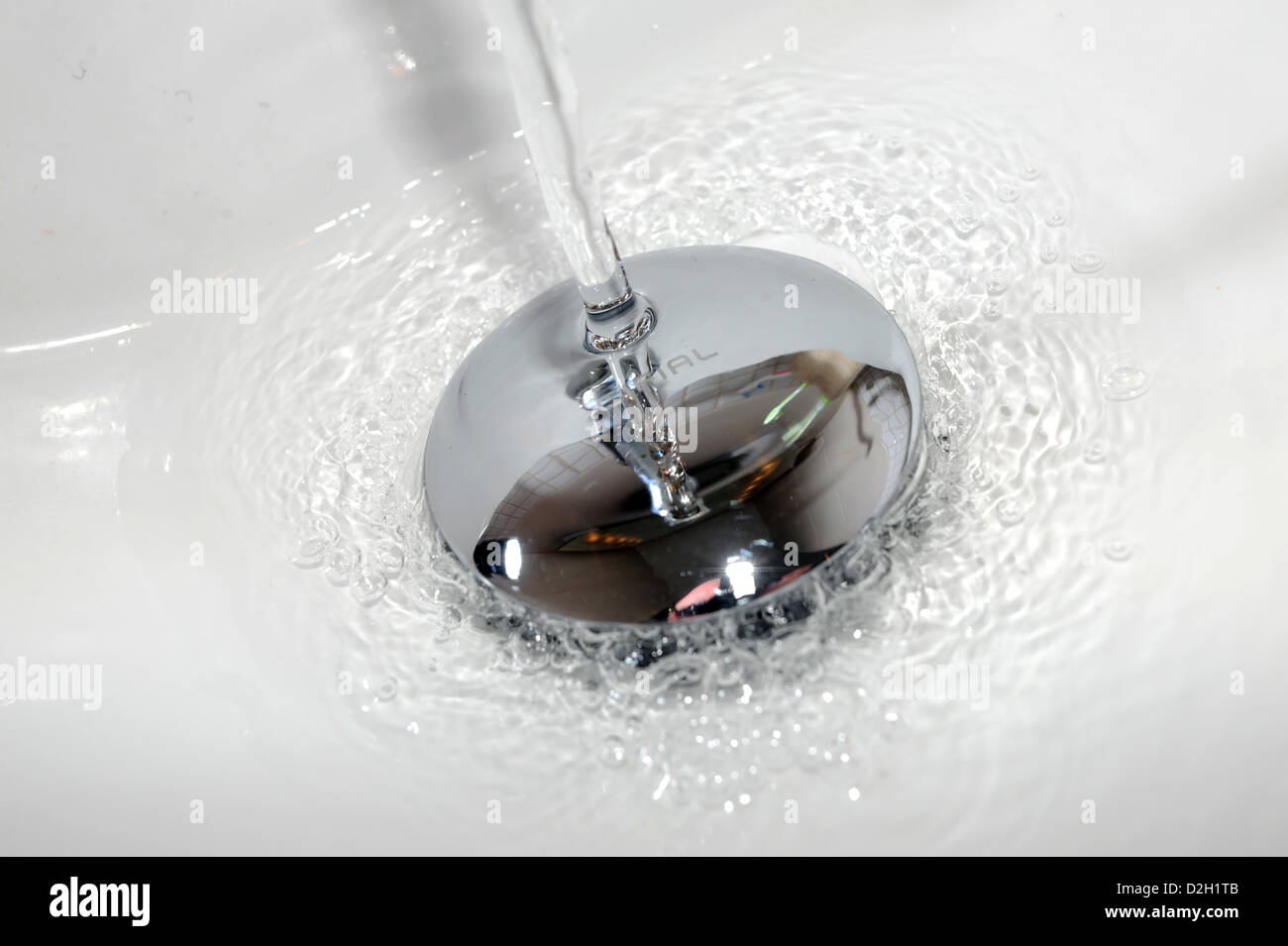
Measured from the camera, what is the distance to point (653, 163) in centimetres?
40

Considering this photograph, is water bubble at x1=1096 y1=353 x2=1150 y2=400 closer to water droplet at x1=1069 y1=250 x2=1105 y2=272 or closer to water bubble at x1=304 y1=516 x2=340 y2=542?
water droplet at x1=1069 y1=250 x2=1105 y2=272

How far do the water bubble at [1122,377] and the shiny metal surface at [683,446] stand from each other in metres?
0.05

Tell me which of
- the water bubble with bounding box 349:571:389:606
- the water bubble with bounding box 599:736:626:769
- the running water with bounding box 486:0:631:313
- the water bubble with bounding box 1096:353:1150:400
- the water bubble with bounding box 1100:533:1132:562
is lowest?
the water bubble with bounding box 599:736:626:769

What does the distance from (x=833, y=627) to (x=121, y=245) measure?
247mm

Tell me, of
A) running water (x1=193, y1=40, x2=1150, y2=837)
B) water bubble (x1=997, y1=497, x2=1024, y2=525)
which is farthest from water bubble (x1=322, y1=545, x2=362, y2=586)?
water bubble (x1=997, y1=497, x2=1024, y2=525)

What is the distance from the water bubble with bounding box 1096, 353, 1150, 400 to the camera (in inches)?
12.3

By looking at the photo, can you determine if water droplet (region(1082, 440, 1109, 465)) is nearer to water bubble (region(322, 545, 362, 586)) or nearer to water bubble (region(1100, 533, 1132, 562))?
water bubble (region(1100, 533, 1132, 562))

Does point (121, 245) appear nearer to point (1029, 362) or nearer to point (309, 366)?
point (309, 366)

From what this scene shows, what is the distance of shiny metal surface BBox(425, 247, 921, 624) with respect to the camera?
298 mm

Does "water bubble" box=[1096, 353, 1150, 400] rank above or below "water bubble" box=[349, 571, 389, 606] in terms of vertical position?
above

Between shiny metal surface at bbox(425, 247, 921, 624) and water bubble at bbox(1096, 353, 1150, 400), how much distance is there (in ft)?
0.16

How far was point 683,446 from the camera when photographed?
12.3 inches

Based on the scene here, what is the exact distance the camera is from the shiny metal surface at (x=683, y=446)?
298mm

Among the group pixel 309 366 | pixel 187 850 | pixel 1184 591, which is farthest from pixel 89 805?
pixel 1184 591
